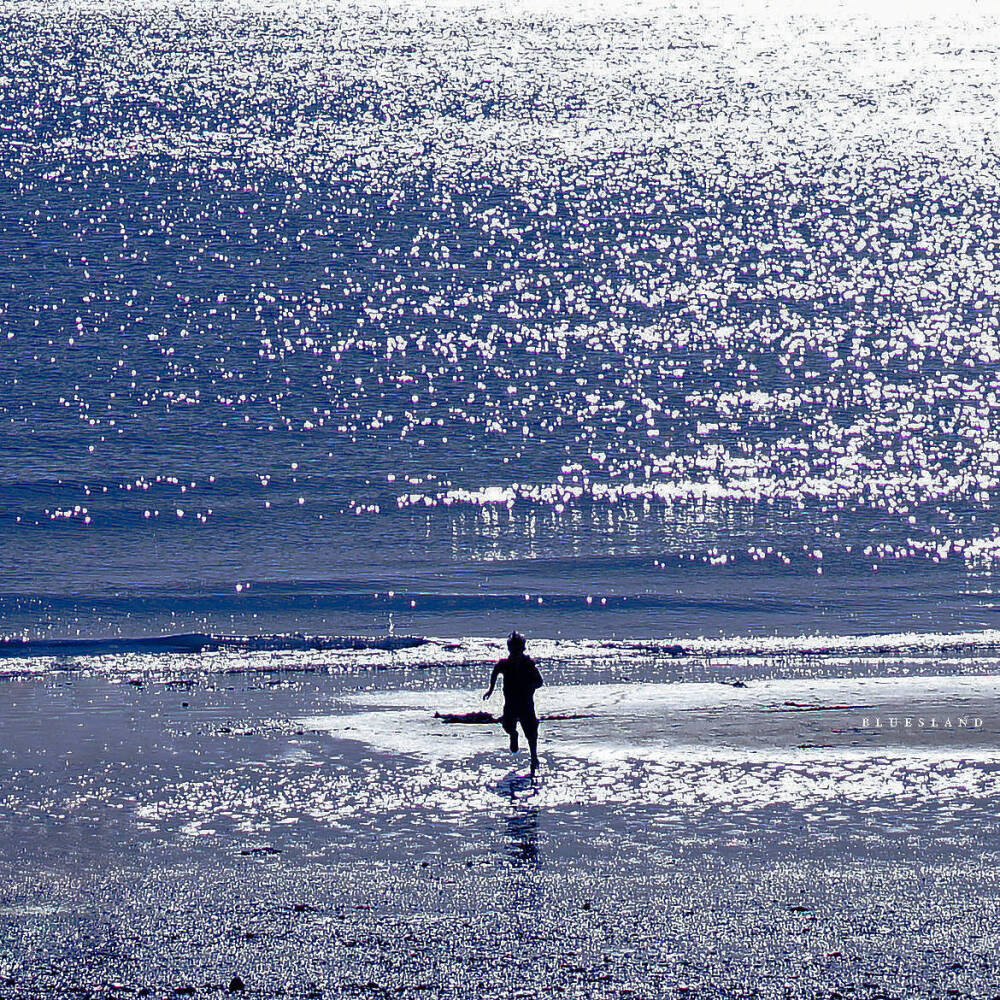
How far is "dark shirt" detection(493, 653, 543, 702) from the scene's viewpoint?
55.6ft

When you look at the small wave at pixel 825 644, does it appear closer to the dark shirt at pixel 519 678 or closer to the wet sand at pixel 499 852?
the wet sand at pixel 499 852

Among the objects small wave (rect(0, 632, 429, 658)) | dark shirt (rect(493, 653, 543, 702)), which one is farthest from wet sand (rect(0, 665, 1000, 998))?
small wave (rect(0, 632, 429, 658))

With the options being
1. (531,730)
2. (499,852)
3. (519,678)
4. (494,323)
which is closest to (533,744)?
(531,730)

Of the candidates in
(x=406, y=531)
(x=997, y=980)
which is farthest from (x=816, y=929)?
(x=406, y=531)

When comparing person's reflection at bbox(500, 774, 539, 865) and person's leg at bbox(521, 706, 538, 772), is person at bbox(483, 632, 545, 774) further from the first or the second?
person's reflection at bbox(500, 774, 539, 865)

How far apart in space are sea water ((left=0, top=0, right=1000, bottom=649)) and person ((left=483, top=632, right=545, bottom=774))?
16.1 meters

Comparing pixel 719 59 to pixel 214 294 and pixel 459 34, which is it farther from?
pixel 214 294

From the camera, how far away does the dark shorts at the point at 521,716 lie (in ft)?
55.1

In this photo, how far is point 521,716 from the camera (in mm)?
16891

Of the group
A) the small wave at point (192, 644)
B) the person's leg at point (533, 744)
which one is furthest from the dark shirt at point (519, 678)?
the small wave at point (192, 644)

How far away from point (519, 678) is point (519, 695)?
0.26 m

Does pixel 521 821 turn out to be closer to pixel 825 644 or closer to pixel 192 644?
pixel 825 644

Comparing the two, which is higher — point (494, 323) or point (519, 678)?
point (494, 323)

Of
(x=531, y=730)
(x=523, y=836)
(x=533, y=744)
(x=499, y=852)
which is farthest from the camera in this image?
(x=531, y=730)
